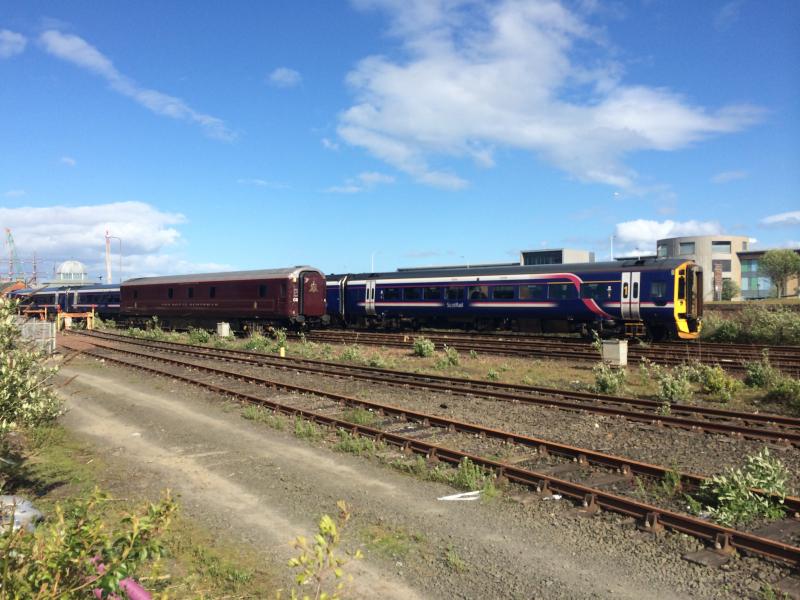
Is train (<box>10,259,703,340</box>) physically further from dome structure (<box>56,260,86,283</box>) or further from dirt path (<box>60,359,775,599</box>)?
dome structure (<box>56,260,86,283</box>)

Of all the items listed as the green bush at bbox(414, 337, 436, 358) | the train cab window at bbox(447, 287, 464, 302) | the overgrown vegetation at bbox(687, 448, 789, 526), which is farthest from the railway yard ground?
the train cab window at bbox(447, 287, 464, 302)

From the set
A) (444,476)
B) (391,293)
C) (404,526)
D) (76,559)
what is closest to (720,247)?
(391,293)

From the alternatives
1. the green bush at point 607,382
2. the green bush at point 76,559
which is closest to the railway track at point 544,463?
the green bush at point 607,382

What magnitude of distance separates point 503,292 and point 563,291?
3020 mm

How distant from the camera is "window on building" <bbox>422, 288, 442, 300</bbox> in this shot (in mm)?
30156

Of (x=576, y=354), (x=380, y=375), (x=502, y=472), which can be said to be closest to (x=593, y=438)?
(x=502, y=472)

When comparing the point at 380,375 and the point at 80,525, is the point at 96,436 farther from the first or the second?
the point at 80,525

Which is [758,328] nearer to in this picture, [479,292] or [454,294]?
[479,292]

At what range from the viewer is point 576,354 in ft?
69.5

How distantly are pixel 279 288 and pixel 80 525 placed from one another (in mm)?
27793

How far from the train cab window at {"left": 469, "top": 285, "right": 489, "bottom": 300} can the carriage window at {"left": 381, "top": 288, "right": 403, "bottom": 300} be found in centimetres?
449

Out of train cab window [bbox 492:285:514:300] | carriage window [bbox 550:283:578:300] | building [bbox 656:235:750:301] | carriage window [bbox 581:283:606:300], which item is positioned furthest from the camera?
building [bbox 656:235:750:301]

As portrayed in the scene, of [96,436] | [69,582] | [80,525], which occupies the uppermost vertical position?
[80,525]

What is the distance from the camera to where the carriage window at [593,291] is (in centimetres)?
2442
